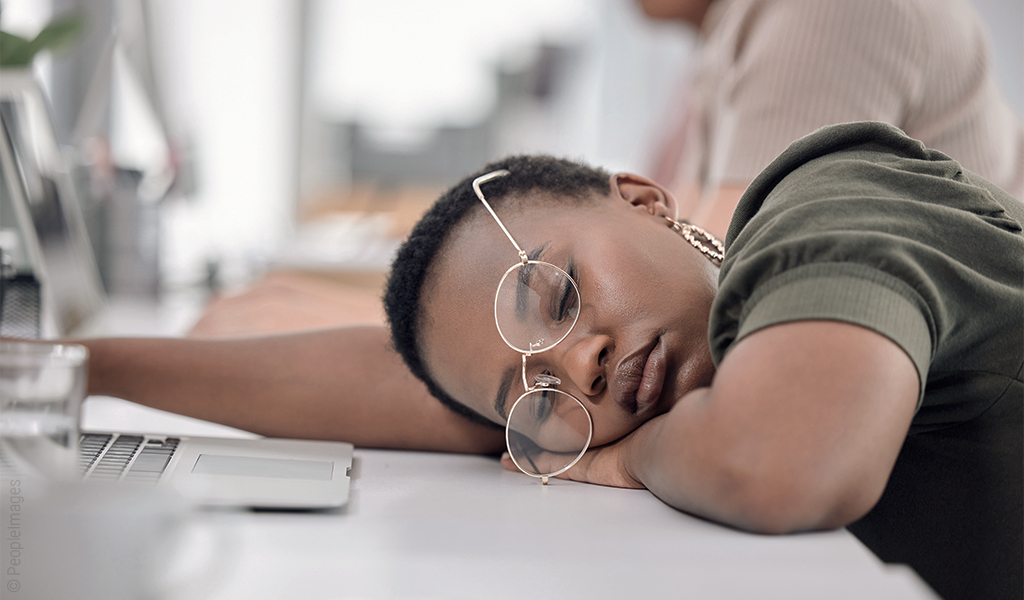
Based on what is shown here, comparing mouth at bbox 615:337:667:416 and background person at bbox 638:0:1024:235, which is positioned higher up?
background person at bbox 638:0:1024:235

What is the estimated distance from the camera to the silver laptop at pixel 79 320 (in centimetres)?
58

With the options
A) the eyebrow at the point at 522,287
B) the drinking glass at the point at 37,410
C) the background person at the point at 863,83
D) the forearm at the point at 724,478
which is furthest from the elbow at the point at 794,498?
the background person at the point at 863,83

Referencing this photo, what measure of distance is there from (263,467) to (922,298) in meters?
0.48

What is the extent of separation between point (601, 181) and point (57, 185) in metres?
1.04

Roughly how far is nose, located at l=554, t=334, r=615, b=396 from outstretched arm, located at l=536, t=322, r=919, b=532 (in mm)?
169

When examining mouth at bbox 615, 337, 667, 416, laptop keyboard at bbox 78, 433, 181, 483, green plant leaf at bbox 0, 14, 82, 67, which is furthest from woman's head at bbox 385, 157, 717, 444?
green plant leaf at bbox 0, 14, 82, 67

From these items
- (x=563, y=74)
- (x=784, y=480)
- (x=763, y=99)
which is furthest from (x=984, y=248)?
(x=563, y=74)

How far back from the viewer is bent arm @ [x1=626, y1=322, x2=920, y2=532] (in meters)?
0.45

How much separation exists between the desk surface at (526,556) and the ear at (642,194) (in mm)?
360

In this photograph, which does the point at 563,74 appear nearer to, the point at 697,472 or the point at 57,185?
the point at 57,185

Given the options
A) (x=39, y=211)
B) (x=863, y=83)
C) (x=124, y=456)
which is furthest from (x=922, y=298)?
(x=39, y=211)

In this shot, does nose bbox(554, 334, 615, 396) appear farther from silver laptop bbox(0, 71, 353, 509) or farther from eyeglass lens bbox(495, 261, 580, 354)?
silver laptop bbox(0, 71, 353, 509)

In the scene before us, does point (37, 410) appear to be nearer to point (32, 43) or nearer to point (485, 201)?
point (485, 201)

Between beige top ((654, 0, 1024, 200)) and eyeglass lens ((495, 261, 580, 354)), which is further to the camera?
beige top ((654, 0, 1024, 200))
